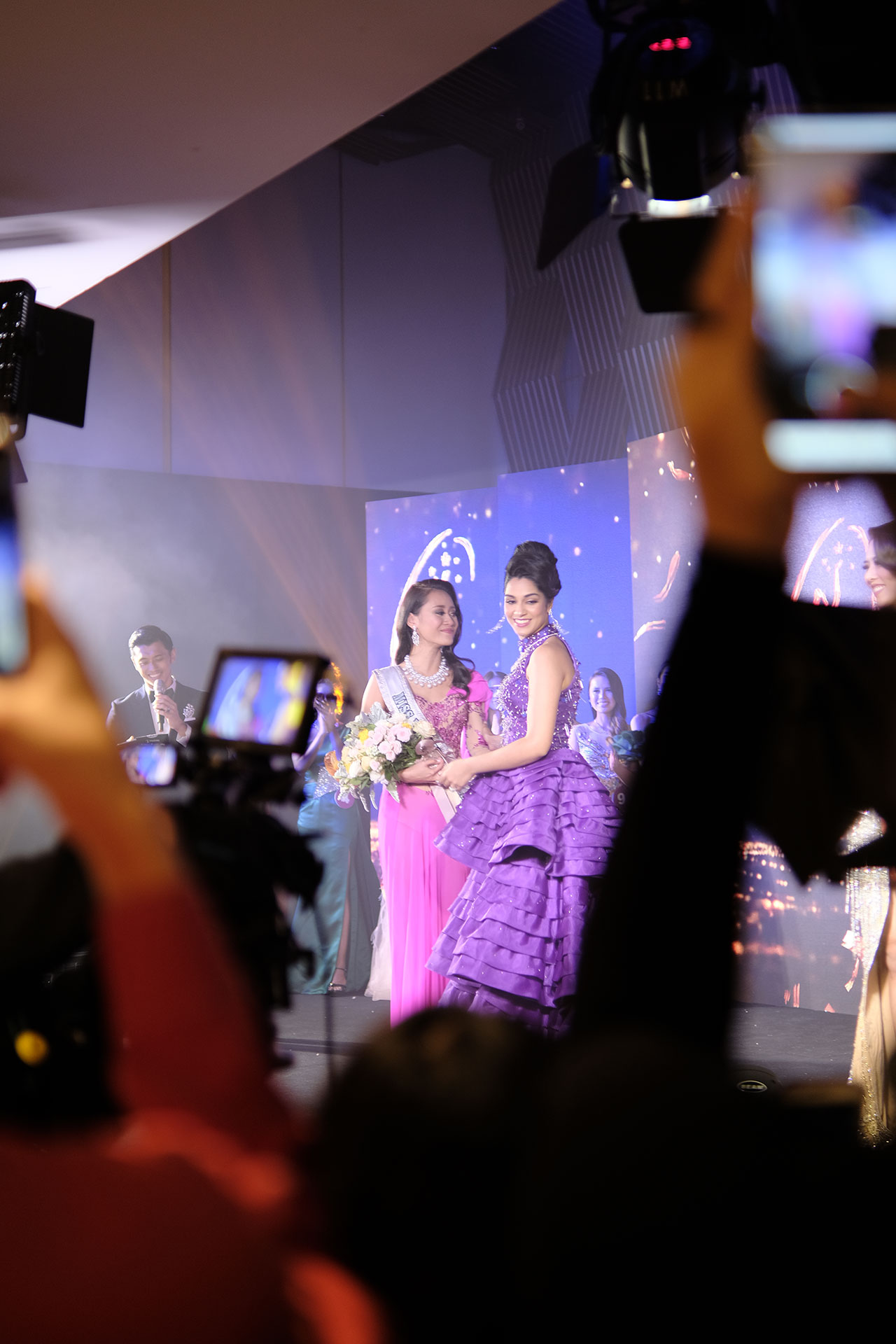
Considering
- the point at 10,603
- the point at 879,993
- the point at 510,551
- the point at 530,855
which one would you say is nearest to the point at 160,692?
the point at 510,551

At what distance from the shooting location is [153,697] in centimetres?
601

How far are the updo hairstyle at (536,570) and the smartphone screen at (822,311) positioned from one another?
3.60 m

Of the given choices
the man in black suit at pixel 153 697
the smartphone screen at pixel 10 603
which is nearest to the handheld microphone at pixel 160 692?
the man in black suit at pixel 153 697

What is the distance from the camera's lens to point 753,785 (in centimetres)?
63

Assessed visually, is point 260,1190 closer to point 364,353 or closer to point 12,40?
point 12,40

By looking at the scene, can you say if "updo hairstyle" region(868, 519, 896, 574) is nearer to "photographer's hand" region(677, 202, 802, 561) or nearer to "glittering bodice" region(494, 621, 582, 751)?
"glittering bodice" region(494, 621, 582, 751)

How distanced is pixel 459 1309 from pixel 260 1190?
0.08m

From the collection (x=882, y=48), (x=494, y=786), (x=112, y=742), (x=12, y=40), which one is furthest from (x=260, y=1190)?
(x=494, y=786)

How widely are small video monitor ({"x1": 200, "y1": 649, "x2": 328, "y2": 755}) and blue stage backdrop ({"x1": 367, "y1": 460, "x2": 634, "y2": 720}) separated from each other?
447 cm

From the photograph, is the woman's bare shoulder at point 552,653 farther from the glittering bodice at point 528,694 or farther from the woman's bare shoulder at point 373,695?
the woman's bare shoulder at point 373,695

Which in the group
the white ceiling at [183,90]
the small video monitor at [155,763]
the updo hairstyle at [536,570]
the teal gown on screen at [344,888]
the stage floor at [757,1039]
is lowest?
the stage floor at [757,1039]

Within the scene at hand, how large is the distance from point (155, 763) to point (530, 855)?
2718 mm

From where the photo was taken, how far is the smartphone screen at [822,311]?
0.50 m

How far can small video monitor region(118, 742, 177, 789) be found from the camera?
0.83 metres
